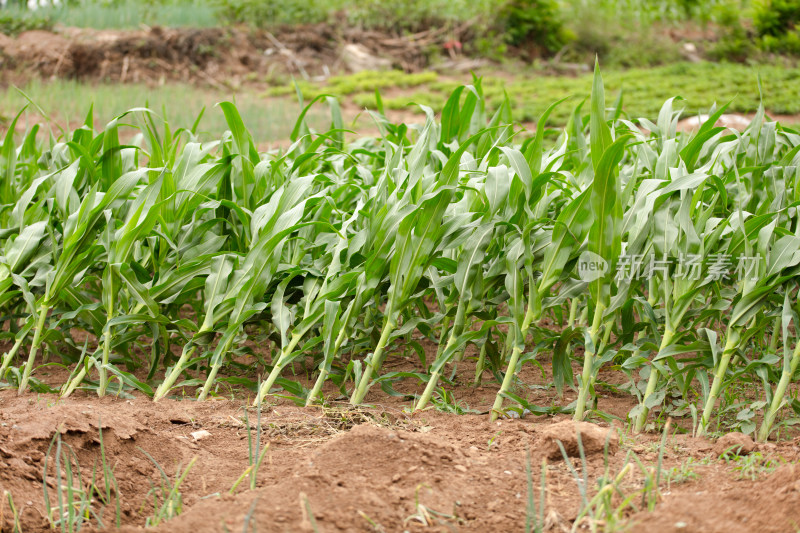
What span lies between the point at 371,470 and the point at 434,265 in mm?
899

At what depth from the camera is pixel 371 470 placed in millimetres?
1630


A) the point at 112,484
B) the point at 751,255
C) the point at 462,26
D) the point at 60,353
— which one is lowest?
the point at 60,353

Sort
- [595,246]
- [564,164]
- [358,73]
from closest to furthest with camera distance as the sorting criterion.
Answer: [595,246] < [564,164] < [358,73]

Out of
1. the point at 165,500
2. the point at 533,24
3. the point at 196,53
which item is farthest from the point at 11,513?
the point at 533,24

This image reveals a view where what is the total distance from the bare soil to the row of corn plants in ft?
0.62

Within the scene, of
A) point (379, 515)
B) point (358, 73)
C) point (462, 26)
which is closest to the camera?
point (379, 515)

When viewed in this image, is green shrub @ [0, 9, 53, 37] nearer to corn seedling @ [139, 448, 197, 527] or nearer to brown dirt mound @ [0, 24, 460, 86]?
brown dirt mound @ [0, 24, 460, 86]

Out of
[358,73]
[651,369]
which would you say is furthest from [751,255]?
[358,73]

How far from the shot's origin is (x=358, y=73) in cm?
1077

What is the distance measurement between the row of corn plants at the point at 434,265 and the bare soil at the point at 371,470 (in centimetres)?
19

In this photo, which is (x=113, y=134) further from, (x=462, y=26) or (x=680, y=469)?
(x=462, y=26)

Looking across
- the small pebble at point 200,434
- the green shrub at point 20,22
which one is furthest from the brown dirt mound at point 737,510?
the green shrub at point 20,22

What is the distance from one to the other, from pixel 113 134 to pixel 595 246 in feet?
6.45

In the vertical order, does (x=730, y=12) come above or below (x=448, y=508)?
above
